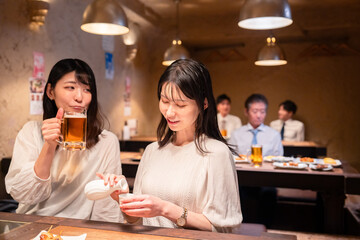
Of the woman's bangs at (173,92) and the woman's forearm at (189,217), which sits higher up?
the woman's bangs at (173,92)

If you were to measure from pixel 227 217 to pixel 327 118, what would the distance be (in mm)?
6929

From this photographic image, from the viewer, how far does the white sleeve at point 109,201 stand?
192cm

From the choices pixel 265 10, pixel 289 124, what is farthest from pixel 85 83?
pixel 289 124

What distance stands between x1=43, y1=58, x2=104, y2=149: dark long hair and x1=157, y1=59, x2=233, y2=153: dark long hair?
540 mm

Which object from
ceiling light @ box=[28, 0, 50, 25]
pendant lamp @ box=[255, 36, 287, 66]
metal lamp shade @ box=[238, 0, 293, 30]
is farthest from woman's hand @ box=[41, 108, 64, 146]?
pendant lamp @ box=[255, 36, 287, 66]

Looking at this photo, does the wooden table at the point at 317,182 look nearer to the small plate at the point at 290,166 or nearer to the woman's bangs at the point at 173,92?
the small plate at the point at 290,166

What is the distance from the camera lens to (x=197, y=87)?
156cm

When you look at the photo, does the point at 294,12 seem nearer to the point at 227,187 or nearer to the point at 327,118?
the point at 327,118

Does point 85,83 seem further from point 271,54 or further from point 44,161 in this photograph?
point 271,54

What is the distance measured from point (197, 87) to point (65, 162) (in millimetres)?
A: 910

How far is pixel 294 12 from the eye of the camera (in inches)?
259

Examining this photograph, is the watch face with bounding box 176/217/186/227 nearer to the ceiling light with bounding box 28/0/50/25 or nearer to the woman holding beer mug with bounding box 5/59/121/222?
the woman holding beer mug with bounding box 5/59/121/222

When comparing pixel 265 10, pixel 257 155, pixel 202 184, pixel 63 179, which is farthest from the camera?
pixel 257 155

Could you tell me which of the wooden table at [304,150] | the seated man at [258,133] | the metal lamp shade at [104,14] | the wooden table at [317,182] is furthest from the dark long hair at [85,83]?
the wooden table at [304,150]
